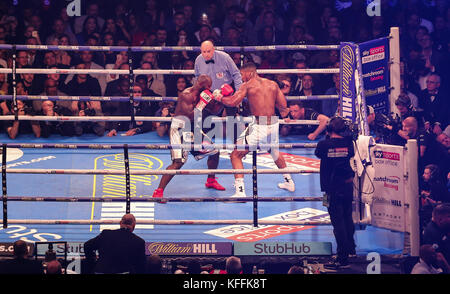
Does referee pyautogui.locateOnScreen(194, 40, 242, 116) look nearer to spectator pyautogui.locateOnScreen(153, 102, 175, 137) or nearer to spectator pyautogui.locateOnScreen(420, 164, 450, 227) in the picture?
spectator pyautogui.locateOnScreen(153, 102, 175, 137)

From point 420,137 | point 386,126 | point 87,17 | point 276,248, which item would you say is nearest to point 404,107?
point 420,137

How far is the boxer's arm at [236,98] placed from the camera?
7750 mm

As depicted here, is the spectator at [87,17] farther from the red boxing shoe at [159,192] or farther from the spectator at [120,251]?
the spectator at [120,251]

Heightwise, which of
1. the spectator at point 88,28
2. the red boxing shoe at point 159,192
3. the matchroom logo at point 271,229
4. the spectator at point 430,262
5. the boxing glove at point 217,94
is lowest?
the spectator at point 430,262

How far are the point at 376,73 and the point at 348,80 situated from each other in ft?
1.20

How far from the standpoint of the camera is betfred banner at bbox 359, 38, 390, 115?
7215mm

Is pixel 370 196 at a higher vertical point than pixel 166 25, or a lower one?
lower

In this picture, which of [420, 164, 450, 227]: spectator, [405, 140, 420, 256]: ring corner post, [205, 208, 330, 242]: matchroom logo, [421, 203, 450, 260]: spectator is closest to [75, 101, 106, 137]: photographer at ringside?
[205, 208, 330, 242]: matchroom logo

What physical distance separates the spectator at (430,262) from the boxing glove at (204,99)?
2838 mm

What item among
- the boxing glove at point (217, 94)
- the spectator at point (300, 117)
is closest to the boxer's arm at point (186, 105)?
the boxing glove at point (217, 94)
